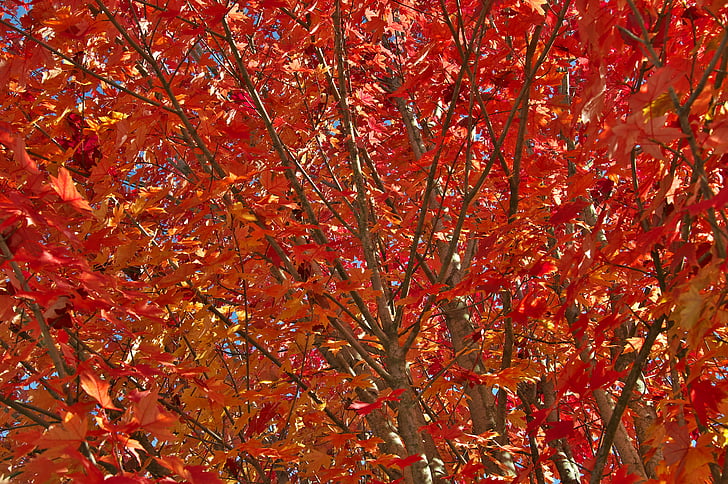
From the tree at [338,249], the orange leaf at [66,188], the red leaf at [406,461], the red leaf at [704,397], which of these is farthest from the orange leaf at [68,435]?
the red leaf at [704,397]

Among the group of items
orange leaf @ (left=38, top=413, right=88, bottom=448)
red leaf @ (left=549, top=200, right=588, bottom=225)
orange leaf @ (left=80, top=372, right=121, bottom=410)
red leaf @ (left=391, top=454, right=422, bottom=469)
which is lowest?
orange leaf @ (left=38, top=413, right=88, bottom=448)

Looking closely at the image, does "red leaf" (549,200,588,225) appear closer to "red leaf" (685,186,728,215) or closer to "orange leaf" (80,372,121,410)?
"red leaf" (685,186,728,215)

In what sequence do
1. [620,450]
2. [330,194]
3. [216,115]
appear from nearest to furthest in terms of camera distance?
1. [216,115]
2. [620,450]
3. [330,194]

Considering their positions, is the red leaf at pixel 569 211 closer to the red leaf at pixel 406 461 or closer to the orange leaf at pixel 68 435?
the red leaf at pixel 406 461

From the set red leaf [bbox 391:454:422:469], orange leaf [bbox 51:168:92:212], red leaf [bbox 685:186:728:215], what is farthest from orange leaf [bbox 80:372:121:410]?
red leaf [bbox 685:186:728:215]

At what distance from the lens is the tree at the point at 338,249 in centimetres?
149

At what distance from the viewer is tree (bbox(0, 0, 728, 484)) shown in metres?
1.49

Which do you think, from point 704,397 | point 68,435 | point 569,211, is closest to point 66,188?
point 68,435

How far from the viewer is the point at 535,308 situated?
2.46 meters

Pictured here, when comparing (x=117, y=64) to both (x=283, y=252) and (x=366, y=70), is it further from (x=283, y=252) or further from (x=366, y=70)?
(x=366, y=70)

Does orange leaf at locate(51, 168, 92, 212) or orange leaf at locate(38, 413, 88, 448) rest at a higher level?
orange leaf at locate(51, 168, 92, 212)

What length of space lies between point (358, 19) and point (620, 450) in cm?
287

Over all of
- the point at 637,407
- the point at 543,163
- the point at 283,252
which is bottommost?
the point at 637,407

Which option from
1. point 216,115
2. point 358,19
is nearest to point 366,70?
point 358,19
